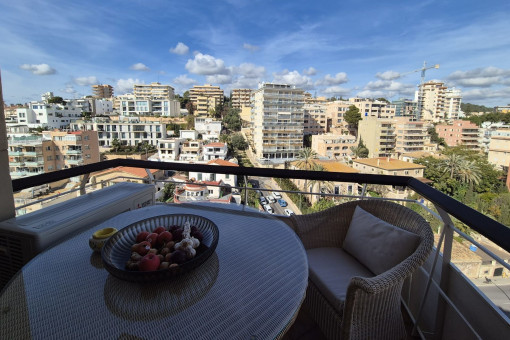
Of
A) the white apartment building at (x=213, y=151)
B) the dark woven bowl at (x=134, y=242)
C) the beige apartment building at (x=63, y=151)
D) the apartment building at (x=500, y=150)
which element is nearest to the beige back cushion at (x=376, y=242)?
the dark woven bowl at (x=134, y=242)

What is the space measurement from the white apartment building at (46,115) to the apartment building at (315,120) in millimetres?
32371

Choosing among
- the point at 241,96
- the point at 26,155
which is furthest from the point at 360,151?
the point at 26,155

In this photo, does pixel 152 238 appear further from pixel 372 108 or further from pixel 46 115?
pixel 372 108

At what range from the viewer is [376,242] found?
49.9 inches

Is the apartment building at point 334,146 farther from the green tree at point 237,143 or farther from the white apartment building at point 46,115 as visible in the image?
the white apartment building at point 46,115

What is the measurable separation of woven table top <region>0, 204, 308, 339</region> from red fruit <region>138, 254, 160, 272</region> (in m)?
0.05

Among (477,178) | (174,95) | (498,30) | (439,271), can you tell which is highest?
(498,30)

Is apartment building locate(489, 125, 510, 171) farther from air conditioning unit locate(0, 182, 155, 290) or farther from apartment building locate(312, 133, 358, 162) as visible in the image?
air conditioning unit locate(0, 182, 155, 290)

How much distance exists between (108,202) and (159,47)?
45.0 meters

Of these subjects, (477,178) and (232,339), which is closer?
(232,339)

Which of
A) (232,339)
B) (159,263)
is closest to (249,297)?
(232,339)

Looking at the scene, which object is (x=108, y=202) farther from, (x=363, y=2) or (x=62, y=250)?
(x=363, y=2)

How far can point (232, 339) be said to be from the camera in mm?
563

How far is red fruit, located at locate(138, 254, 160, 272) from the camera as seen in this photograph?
0.71 metres
